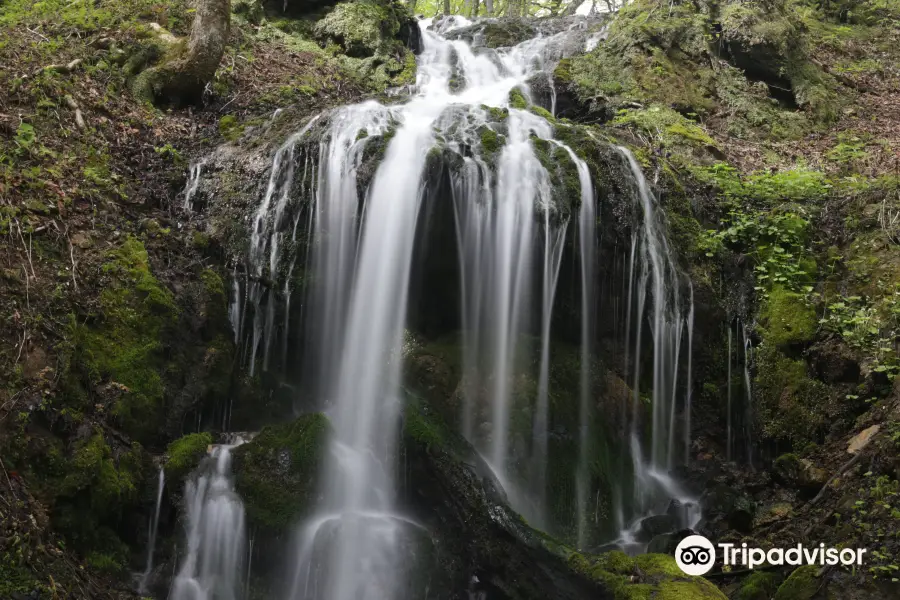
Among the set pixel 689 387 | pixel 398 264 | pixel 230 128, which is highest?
pixel 230 128

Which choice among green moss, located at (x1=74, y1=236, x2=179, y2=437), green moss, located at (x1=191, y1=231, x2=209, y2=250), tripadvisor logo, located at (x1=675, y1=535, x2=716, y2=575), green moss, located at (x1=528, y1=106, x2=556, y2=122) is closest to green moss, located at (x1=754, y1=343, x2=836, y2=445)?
tripadvisor logo, located at (x1=675, y1=535, x2=716, y2=575)

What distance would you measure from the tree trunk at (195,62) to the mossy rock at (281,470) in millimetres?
6178

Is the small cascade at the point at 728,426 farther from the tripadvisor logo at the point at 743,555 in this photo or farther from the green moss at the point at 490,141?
the green moss at the point at 490,141

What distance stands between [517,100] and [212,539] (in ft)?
27.9

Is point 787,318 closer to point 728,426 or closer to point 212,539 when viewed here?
point 728,426

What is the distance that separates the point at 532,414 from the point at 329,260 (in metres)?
2.81

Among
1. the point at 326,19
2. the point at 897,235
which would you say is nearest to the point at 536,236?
the point at 897,235

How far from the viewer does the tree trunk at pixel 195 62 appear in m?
9.77

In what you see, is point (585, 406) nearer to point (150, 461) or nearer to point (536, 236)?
point (536, 236)

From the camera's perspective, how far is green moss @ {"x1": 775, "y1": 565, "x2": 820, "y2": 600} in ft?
16.3

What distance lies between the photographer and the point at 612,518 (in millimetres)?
6805

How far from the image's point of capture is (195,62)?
9844 millimetres

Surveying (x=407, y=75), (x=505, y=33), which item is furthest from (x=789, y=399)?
(x=505, y=33)

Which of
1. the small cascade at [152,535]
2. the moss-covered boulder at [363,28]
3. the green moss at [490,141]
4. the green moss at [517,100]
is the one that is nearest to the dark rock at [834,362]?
the green moss at [490,141]
